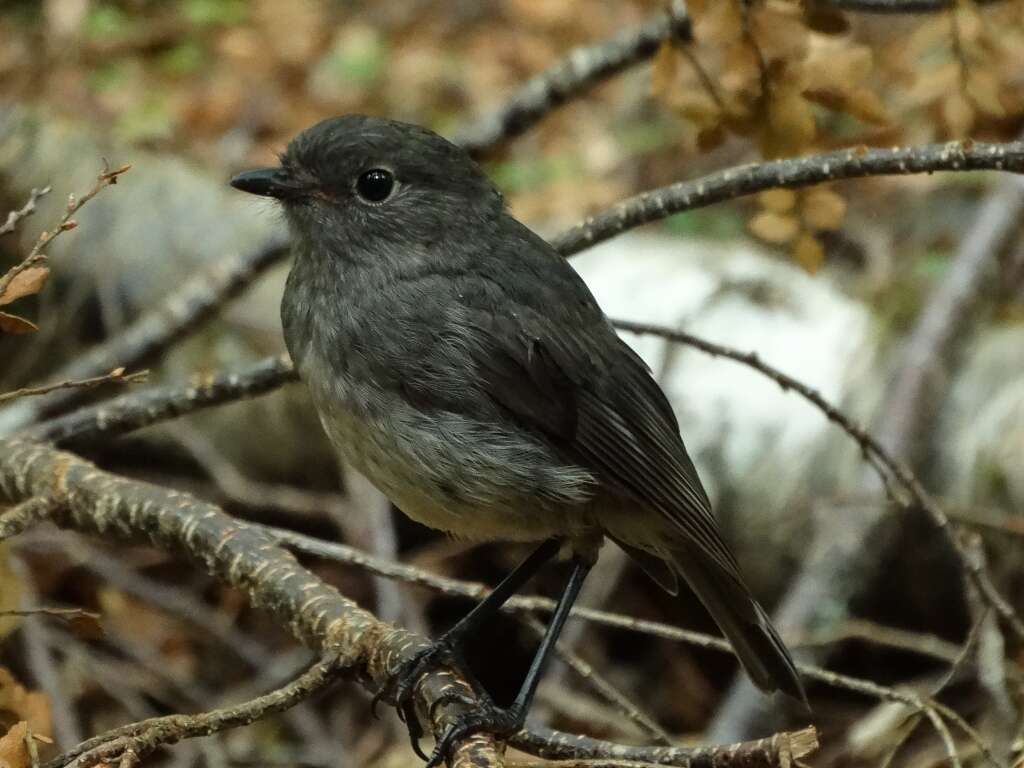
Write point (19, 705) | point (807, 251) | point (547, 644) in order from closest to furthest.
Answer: point (19, 705) < point (547, 644) < point (807, 251)

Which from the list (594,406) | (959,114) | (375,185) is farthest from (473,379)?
(959,114)

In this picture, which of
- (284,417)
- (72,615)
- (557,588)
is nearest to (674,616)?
(557,588)

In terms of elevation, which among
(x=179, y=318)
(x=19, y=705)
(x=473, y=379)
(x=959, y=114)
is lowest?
(x=19, y=705)

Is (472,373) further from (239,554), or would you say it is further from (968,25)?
(968,25)

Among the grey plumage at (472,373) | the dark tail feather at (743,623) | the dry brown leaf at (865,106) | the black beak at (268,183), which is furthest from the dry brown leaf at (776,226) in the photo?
the black beak at (268,183)

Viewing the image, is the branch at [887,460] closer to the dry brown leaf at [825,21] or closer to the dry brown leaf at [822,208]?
the dry brown leaf at [822,208]

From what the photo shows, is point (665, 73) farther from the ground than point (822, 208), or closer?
farther from the ground

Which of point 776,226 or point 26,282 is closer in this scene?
point 26,282
